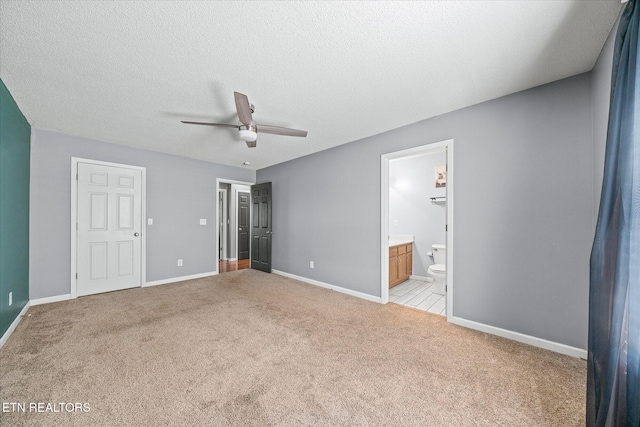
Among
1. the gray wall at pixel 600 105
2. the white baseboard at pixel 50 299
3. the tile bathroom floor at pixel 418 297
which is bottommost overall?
the tile bathroom floor at pixel 418 297

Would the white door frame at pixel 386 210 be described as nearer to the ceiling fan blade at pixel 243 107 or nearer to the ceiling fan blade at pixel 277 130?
the ceiling fan blade at pixel 277 130

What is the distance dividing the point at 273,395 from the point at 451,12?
8.80ft

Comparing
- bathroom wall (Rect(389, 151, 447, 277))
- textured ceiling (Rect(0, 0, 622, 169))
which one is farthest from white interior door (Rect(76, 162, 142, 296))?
bathroom wall (Rect(389, 151, 447, 277))

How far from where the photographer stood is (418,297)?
368cm

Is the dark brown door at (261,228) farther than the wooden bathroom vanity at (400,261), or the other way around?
the dark brown door at (261,228)

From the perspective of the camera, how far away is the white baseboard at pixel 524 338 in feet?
6.73

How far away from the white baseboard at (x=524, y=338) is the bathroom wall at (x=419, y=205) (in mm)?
2117

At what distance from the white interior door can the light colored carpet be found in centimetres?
81

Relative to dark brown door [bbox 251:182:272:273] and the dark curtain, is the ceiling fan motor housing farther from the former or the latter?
dark brown door [bbox 251:182:272:273]

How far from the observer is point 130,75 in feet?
6.77

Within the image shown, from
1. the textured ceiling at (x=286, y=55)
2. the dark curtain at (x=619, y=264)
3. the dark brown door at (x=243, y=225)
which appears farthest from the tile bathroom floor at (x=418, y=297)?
the dark brown door at (x=243, y=225)

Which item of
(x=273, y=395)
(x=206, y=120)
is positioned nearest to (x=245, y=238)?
(x=206, y=120)

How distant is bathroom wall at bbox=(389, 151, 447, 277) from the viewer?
4.60m

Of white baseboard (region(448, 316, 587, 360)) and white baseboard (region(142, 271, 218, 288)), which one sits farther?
white baseboard (region(142, 271, 218, 288))
